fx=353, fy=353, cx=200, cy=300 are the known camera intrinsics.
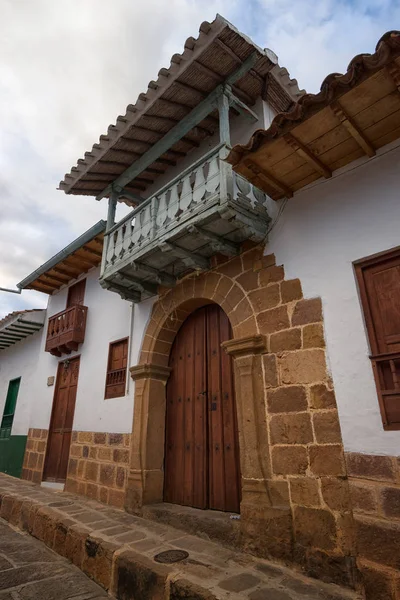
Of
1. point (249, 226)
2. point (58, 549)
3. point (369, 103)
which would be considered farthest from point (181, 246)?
point (58, 549)

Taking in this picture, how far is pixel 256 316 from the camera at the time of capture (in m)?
3.83

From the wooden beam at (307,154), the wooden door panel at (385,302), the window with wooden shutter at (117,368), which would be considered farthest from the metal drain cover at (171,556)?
the wooden beam at (307,154)

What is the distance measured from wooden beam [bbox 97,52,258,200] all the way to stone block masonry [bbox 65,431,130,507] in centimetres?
412

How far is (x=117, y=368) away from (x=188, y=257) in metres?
2.55

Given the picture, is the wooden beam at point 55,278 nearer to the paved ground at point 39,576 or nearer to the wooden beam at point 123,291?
the wooden beam at point 123,291

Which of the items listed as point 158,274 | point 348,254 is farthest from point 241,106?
point 348,254

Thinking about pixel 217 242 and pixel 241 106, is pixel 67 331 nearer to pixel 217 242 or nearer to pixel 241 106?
pixel 217 242

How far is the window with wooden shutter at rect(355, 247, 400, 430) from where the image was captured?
8.84 feet

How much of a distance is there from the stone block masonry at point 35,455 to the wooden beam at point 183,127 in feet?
17.2

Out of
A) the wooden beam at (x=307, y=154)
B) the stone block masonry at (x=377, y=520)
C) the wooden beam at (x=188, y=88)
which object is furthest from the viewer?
the wooden beam at (x=188, y=88)

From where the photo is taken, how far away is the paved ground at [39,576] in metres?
2.86

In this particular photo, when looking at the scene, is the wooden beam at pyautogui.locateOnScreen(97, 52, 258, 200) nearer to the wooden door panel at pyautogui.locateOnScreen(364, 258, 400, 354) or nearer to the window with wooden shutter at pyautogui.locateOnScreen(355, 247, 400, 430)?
the window with wooden shutter at pyautogui.locateOnScreen(355, 247, 400, 430)

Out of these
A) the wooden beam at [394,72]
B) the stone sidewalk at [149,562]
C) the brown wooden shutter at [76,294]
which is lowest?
the stone sidewalk at [149,562]

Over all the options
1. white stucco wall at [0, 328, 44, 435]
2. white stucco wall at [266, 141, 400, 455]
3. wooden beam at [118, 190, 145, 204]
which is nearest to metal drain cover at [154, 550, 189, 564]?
white stucco wall at [266, 141, 400, 455]
